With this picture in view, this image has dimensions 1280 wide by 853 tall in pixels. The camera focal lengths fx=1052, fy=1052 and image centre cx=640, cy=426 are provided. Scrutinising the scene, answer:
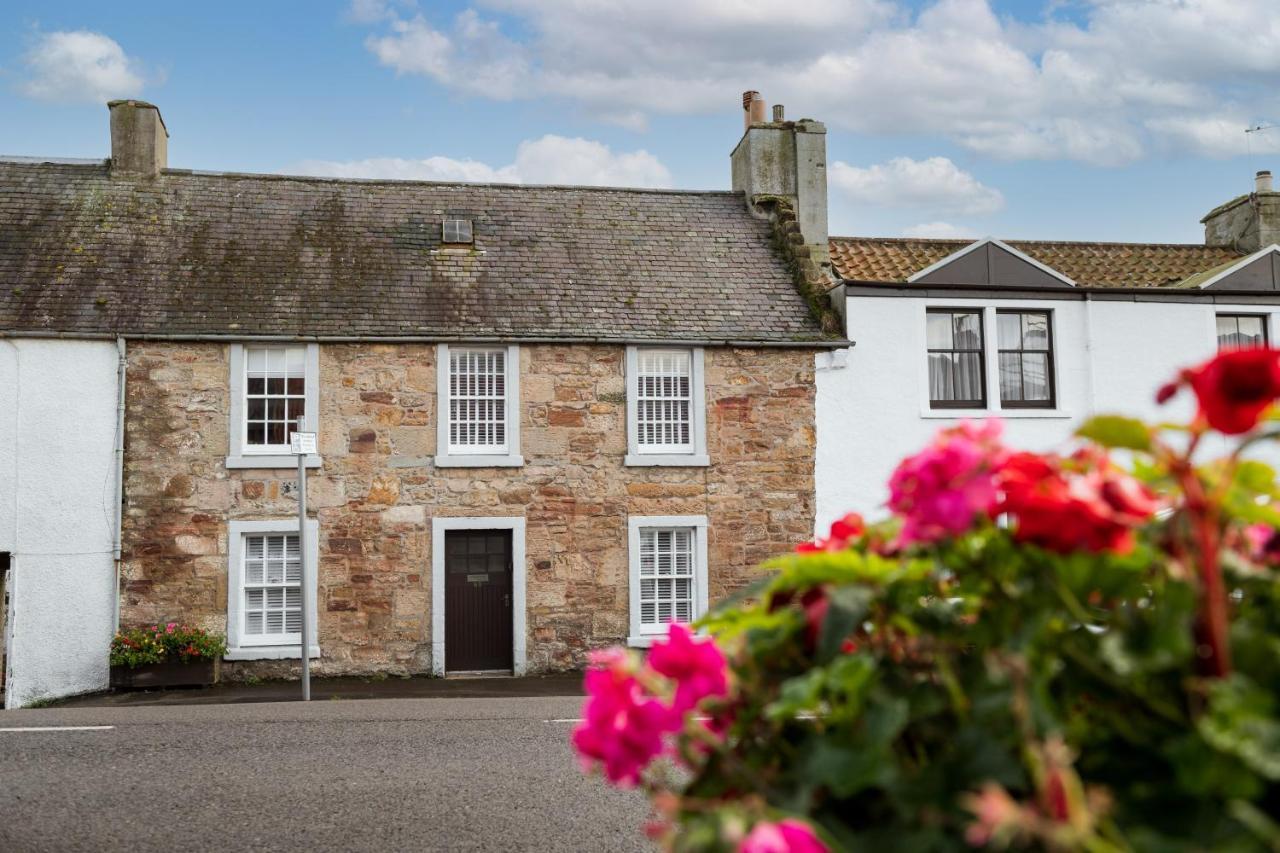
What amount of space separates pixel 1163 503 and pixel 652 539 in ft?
46.1

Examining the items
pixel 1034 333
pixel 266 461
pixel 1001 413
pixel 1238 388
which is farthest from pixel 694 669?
pixel 1034 333

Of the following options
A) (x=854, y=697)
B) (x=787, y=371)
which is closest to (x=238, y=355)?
(x=787, y=371)

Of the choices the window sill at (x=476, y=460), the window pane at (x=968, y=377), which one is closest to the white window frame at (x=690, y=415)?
the window sill at (x=476, y=460)

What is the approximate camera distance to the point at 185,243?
52.5 feet

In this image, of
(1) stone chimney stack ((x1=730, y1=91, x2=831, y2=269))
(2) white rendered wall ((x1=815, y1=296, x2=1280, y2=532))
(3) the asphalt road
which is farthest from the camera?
(1) stone chimney stack ((x1=730, y1=91, x2=831, y2=269))

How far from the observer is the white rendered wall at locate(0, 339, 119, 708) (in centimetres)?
1408

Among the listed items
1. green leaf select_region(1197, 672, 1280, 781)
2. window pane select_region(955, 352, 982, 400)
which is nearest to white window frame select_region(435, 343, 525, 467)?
window pane select_region(955, 352, 982, 400)

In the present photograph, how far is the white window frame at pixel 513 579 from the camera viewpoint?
14.8 m

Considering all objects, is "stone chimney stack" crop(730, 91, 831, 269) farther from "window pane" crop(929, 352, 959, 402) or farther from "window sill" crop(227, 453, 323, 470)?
"window sill" crop(227, 453, 323, 470)

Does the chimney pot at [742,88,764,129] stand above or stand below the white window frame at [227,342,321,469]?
above

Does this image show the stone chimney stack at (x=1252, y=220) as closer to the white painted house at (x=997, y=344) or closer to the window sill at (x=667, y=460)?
the white painted house at (x=997, y=344)

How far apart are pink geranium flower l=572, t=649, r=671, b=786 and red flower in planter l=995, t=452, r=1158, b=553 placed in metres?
0.60

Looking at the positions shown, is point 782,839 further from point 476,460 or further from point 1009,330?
point 1009,330

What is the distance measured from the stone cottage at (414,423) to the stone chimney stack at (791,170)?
1.81m
